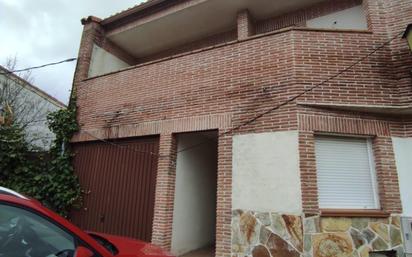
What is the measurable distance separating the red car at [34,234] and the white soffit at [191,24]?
7.35 m

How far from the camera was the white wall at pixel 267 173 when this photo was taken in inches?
221

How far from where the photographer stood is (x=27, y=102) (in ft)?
51.2

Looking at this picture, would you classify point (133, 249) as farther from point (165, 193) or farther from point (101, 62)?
point (101, 62)

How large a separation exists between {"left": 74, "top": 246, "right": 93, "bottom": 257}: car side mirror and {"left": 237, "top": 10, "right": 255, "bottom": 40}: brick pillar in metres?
7.09

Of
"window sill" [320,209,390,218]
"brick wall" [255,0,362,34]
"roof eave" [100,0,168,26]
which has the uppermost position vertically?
"roof eave" [100,0,168,26]

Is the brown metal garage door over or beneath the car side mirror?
over

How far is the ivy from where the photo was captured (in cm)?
811

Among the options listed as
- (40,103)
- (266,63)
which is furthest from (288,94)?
(40,103)

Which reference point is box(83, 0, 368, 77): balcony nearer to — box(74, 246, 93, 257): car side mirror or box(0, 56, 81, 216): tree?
box(0, 56, 81, 216): tree

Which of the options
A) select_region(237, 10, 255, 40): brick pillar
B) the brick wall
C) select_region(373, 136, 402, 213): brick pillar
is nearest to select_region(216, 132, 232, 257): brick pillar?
select_region(373, 136, 402, 213): brick pillar

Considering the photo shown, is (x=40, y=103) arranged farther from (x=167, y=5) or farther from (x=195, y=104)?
(x=195, y=104)

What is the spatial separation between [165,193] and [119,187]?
1.44 metres

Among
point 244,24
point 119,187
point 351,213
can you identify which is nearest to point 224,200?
point 351,213

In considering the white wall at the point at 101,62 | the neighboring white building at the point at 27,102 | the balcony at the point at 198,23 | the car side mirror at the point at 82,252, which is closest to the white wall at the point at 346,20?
the balcony at the point at 198,23
